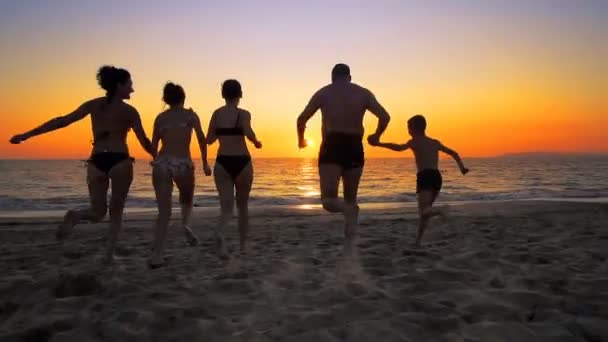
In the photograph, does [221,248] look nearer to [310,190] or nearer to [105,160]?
[105,160]

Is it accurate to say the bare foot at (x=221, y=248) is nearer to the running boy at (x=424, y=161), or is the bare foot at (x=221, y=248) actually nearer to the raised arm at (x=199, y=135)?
the raised arm at (x=199, y=135)

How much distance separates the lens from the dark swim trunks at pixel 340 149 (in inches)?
195

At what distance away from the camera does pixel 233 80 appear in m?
5.81

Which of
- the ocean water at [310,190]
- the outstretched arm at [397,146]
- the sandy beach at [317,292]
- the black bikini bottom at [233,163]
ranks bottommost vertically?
the ocean water at [310,190]

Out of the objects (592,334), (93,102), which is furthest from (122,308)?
(592,334)

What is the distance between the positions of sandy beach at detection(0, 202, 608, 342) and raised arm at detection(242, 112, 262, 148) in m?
1.58

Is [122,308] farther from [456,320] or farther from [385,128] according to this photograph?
[385,128]

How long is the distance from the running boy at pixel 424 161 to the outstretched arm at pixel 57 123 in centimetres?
421

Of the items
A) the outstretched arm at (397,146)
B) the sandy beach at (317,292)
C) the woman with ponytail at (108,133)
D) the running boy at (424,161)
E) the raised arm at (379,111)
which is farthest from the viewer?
the running boy at (424,161)

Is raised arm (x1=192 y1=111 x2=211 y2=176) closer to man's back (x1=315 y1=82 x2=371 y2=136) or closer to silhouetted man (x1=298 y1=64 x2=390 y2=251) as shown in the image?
silhouetted man (x1=298 y1=64 x2=390 y2=251)

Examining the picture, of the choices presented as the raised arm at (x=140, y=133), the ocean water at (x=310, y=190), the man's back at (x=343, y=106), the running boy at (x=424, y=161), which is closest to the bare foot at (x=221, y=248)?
the raised arm at (x=140, y=133)

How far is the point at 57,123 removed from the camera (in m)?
4.68

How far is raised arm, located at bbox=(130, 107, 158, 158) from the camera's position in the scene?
504 centimetres

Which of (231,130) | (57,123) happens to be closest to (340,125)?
(231,130)
